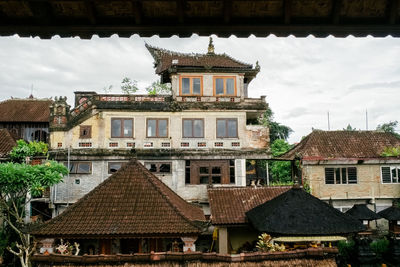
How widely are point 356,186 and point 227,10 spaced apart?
21.1m

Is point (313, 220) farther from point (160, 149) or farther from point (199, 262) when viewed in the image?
point (160, 149)

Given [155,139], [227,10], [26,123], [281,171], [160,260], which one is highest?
[26,123]

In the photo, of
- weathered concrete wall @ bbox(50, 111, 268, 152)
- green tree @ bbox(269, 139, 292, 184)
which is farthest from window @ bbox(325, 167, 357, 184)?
green tree @ bbox(269, 139, 292, 184)

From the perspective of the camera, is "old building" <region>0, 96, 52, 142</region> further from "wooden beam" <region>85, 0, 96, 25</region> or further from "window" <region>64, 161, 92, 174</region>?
"wooden beam" <region>85, 0, 96, 25</region>

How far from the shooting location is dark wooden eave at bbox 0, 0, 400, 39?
12.9 ft

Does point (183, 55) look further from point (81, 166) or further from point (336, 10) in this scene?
point (336, 10)

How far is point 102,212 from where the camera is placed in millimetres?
11234

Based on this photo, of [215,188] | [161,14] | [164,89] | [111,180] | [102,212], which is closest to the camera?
[161,14]

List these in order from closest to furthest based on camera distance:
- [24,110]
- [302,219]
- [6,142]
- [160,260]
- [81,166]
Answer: [160,260] < [302,219] < [81,166] < [6,142] < [24,110]

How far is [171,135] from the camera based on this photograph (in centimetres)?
2038

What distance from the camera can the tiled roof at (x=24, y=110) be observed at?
27141mm

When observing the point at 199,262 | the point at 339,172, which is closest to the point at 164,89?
the point at 339,172

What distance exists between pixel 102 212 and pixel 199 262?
5029mm

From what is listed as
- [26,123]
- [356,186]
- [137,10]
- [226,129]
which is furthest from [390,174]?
[26,123]
